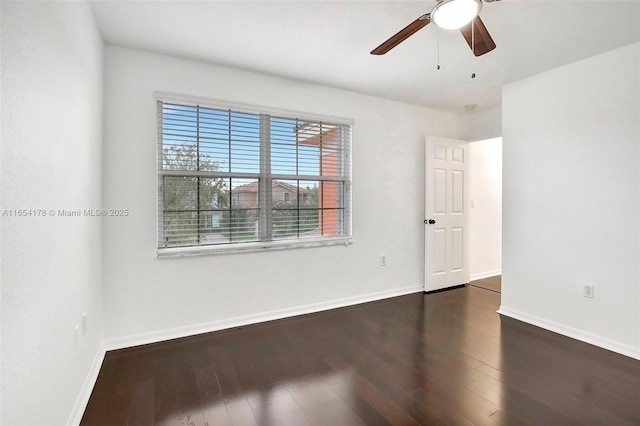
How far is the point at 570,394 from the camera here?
200 cm

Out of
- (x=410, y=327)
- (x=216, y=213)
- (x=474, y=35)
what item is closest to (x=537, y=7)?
(x=474, y=35)

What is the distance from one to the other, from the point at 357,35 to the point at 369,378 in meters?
2.48

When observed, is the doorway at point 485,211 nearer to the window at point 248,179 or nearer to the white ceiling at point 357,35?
the white ceiling at point 357,35

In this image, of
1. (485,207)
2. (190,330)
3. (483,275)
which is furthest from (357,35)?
(483,275)

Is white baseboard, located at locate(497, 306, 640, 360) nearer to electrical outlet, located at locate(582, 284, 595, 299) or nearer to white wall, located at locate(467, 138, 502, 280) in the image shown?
electrical outlet, located at locate(582, 284, 595, 299)

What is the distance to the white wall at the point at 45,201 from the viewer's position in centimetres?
107

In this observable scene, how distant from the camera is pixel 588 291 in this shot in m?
2.82

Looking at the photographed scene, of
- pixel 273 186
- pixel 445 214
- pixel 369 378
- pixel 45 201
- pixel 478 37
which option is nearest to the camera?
pixel 45 201

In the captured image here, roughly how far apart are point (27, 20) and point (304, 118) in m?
2.45

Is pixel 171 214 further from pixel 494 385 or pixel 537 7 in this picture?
pixel 537 7

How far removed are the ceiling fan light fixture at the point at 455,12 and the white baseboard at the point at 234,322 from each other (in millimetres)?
2780

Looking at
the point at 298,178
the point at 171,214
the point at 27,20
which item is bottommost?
the point at 171,214

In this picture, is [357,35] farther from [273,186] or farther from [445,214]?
[445,214]

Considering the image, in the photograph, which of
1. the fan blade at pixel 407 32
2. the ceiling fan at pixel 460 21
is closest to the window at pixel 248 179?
the fan blade at pixel 407 32
